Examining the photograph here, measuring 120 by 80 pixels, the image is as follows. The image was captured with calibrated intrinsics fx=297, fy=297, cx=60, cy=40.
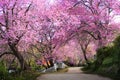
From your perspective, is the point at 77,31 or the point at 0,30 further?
the point at 77,31

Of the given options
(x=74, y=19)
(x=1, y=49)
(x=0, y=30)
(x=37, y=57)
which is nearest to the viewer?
(x=0, y=30)

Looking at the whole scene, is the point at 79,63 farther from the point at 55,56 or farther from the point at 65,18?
the point at 65,18

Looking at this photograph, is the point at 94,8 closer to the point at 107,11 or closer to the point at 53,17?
the point at 107,11

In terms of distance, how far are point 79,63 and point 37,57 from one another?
30.4 meters

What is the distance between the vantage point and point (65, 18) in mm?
32062

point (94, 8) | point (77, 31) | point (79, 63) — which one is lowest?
point (79, 63)

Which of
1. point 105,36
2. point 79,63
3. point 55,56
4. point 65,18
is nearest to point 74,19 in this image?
point 65,18

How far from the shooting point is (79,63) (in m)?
66.3

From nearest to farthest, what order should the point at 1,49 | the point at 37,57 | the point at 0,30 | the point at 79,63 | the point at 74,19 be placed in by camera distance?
1. the point at 0,30
2. the point at 1,49
3. the point at 74,19
4. the point at 37,57
5. the point at 79,63

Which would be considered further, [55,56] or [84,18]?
[55,56]

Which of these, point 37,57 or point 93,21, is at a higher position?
point 93,21

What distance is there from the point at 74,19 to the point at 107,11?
3911mm

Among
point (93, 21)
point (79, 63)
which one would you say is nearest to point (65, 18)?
point (93, 21)

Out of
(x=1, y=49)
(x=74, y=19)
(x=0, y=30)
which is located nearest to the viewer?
(x=0, y=30)
